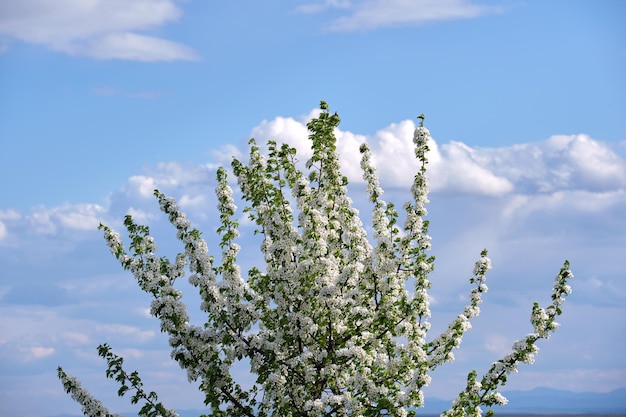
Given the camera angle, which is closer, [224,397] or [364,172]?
[224,397]

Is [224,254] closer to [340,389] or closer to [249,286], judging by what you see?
[249,286]

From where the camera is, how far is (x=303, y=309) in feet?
70.3

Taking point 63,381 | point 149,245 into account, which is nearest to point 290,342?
point 149,245

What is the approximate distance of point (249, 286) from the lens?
72.5 ft

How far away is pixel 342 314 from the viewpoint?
71.1ft

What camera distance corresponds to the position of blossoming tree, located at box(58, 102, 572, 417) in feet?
68.3

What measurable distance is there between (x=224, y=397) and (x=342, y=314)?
3.69 m

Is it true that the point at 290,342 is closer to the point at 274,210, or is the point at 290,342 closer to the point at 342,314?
the point at 342,314

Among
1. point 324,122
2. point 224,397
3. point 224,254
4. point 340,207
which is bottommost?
point 224,397

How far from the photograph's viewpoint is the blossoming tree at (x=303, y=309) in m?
20.8

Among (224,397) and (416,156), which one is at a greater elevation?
(416,156)

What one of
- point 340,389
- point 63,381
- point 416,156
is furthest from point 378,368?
point 63,381

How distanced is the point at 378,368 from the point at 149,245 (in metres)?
6.74

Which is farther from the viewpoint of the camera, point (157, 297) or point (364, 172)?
point (364, 172)
